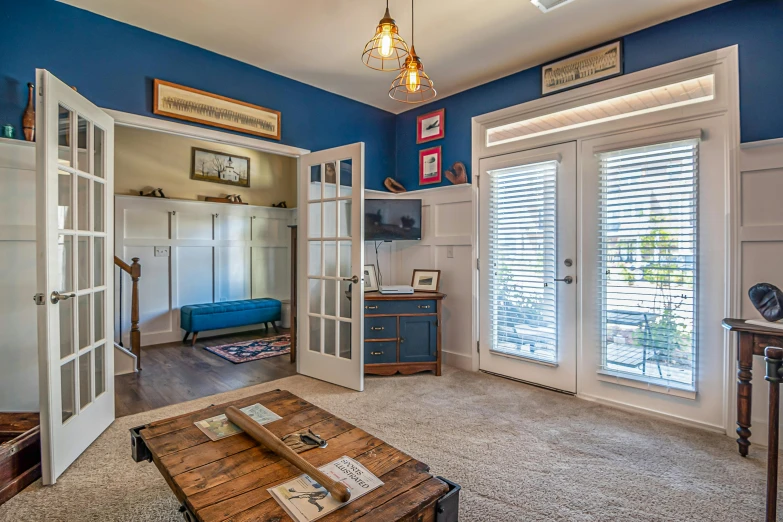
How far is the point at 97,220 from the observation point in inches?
96.5

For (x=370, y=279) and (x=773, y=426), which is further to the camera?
(x=370, y=279)

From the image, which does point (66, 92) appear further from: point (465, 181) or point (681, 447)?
point (681, 447)

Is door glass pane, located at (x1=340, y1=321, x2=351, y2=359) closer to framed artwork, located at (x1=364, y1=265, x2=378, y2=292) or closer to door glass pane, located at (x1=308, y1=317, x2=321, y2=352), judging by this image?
door glass pane, located at (x1=308, y1=317, x2=321, y2=352)

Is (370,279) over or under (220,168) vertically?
under

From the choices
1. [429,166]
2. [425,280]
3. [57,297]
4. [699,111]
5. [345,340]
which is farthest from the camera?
[429,166]

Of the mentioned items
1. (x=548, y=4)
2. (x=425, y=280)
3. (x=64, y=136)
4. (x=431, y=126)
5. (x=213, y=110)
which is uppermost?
(x=548, y=4)

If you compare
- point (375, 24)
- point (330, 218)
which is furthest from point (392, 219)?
point (375, 24)

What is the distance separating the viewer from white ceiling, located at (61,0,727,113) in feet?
8.39

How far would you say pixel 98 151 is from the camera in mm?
2475

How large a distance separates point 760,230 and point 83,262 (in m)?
4.05

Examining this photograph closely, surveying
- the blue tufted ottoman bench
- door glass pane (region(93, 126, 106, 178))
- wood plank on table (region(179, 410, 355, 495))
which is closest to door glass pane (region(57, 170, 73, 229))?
door glass pane (region(93, 126, 106, 178))

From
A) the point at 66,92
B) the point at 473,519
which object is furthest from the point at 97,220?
the point at 473,519

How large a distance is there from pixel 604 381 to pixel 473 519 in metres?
1.84

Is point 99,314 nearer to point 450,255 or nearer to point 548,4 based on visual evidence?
point 450,255
